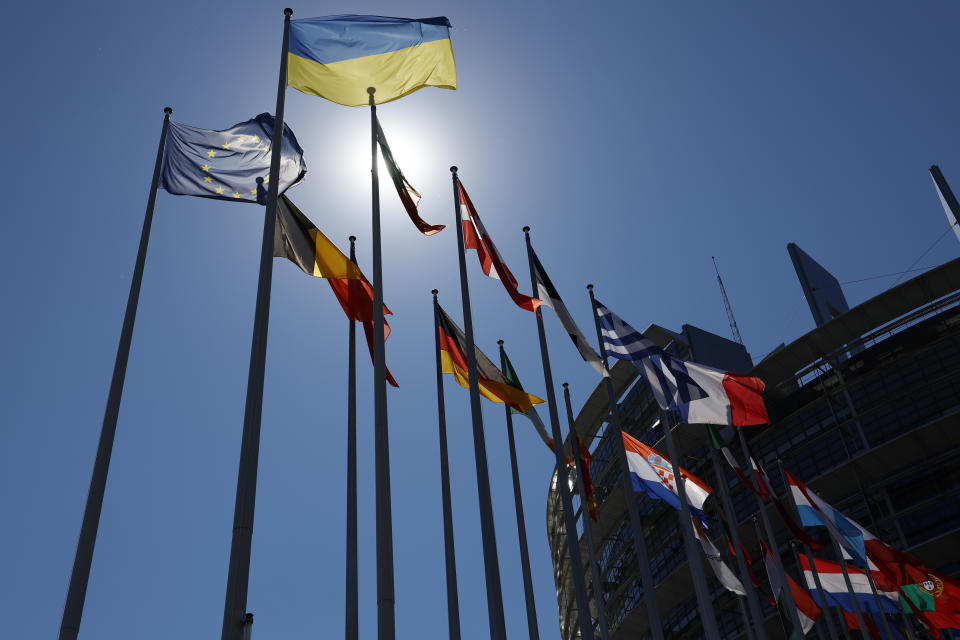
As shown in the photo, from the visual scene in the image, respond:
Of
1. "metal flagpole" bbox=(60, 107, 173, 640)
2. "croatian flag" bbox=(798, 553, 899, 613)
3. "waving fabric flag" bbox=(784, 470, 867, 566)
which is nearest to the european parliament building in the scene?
"croatian flag" bbox=(798, 553, 899, 613)

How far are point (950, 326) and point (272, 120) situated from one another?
124ft


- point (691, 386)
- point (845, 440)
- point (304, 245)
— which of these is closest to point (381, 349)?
point (304, 245)

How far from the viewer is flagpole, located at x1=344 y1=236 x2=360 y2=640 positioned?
1474 cm

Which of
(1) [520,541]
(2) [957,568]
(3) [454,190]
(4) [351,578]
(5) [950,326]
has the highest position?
(5) [950,326]

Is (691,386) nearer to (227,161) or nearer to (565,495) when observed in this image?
(565,495)

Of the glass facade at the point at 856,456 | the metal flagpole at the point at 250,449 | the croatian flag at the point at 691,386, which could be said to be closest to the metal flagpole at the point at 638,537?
the croatian flag at the point at 691,386

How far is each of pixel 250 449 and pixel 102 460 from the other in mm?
3314

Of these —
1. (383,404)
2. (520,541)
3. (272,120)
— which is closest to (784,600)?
(520,541)

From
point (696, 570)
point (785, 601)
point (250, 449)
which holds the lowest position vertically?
point (250, 449)

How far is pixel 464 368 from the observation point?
19.4 m

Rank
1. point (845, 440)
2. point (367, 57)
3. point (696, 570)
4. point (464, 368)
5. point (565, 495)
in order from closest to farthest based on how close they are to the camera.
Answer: point (367, 57) → point (565, 495) → point (464, 368) → point (696, 570) → point (845, 440)

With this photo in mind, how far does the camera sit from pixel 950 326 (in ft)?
138

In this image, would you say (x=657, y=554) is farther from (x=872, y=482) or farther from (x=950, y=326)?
(x=950, y=326)

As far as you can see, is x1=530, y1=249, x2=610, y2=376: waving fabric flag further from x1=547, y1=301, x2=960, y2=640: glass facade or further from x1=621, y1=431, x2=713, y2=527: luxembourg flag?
x1=547, y1=301, x2=960, y2=640: glass facade
